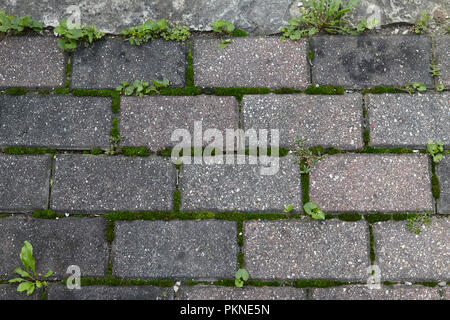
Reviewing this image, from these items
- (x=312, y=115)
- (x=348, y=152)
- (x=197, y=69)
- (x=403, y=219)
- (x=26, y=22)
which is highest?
(x=26, y=22)

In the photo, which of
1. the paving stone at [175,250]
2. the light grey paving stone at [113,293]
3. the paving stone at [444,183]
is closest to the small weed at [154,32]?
the paving stone at [175,250]

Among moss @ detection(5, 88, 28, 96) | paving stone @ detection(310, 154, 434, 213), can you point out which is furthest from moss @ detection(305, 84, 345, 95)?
moss @ detection(5, 88, 28, 96)

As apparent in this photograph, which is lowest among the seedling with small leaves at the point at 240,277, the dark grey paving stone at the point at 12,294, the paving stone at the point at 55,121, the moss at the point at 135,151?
the dark grey paving stone at the point at 12,294

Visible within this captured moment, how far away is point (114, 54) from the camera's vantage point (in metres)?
2.88

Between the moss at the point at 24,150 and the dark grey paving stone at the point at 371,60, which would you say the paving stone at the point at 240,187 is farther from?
Result: the moss at the point at 24,150

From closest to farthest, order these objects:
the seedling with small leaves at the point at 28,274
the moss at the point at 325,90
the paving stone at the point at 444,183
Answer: the seedling with small leaves at the point at 28,274, the paving stone at the point at 444,183, the moss at the point at 325,90

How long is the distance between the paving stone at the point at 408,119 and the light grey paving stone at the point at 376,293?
89 cm

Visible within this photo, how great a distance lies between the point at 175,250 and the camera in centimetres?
269

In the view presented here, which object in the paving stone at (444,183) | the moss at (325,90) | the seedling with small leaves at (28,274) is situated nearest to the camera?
the seedling with small leaves at (28,274)

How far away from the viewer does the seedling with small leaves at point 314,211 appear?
2.68m

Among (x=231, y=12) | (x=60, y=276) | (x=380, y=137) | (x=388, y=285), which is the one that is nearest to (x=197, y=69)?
(x=231, y=12)

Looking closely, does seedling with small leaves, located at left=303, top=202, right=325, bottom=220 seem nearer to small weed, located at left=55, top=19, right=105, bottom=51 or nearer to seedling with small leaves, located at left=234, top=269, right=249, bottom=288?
seedling with small leaves, located at left=234, top=269, right=249, bottom=288

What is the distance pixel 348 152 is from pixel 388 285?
85 cm
